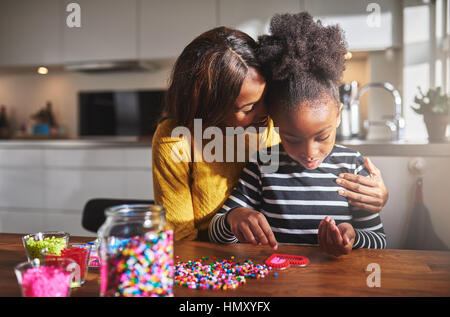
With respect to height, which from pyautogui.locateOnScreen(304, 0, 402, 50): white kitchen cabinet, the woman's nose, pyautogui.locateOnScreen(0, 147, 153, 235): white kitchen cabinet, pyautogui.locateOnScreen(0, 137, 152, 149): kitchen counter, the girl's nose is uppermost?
pyautogui.locateOnScreen(304, 0, 402, 50): white kitchen cabinet

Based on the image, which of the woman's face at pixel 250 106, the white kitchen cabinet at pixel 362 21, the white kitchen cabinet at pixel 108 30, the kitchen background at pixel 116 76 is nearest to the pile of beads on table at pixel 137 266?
the woman's face at pixel 250 106

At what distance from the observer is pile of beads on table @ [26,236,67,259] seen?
29.9 inches

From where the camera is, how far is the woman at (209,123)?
3.14 ft

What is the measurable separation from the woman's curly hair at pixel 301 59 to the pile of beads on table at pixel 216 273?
382 millimetres

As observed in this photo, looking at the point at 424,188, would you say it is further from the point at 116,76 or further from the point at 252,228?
the point at 116,76

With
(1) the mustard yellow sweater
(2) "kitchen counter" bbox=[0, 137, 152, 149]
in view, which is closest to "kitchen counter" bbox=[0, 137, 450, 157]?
(2) "kitchen counter" bbox=[0, 137, 152, 149]

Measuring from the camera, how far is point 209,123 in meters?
1.05

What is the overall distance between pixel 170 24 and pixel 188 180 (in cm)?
210

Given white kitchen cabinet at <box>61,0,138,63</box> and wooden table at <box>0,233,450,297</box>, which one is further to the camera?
white kitchen cabinet at <box>61,0,138,63</box>

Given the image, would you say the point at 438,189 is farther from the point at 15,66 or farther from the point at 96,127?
the point at 15,66

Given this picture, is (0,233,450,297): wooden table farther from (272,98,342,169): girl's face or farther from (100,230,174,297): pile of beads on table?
(272,98,342,169): girl's face

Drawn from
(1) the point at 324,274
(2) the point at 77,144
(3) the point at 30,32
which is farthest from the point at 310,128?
→ (3) the point at 30,32

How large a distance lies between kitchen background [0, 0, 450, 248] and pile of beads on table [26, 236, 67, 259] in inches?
70.8

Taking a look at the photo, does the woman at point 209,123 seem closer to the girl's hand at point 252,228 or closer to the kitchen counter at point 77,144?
the girl's hand at point 252,228
